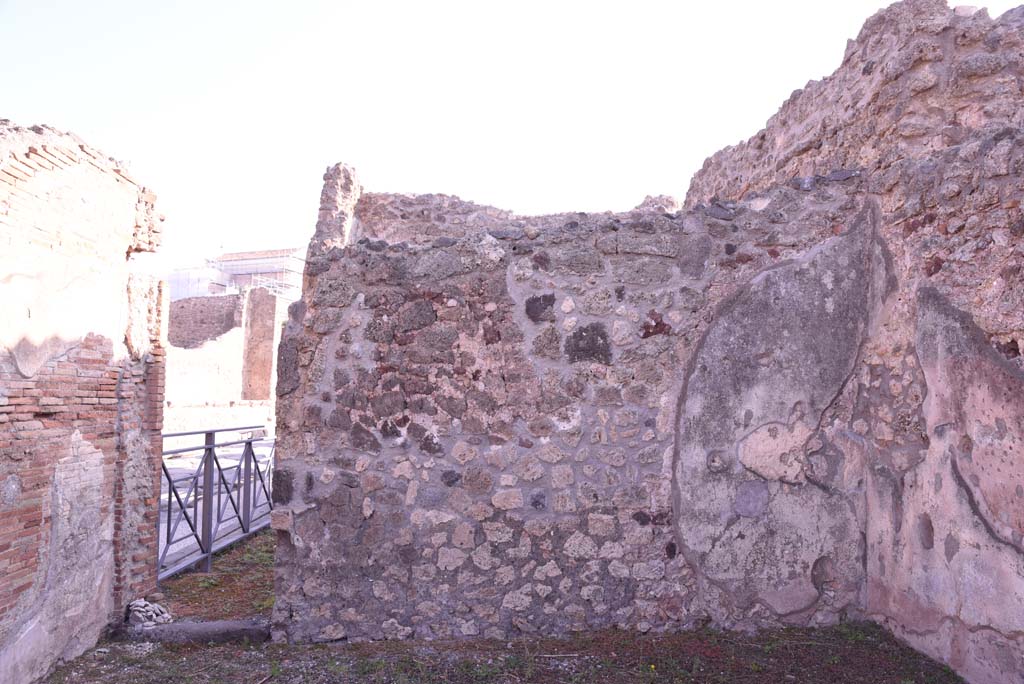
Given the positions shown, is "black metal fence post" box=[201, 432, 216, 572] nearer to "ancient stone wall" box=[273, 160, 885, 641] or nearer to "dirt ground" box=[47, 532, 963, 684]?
"dirt ground" box=[47, 532, 963, 684]

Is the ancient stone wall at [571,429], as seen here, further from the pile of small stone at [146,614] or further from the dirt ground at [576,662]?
the pile of small stone at [146,614]

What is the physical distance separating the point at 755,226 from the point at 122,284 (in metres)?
4.12

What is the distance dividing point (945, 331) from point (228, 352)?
2047cm

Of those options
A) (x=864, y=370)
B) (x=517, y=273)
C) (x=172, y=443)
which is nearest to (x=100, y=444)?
(x=517, y=273)

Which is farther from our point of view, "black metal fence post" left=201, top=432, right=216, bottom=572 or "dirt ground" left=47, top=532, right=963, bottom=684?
"black metal fence post" left=201, top=432, right=216, bottom=572

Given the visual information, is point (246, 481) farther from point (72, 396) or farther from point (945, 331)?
point (945, 331)

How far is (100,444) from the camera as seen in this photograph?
172 inches

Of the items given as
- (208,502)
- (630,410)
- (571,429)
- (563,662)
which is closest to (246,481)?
(208,502)

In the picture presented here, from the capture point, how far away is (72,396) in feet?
13.3

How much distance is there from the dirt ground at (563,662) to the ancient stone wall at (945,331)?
11.9 inches

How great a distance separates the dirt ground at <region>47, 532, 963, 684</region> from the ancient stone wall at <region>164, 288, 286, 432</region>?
1277 cm

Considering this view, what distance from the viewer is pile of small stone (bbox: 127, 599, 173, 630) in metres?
4.39

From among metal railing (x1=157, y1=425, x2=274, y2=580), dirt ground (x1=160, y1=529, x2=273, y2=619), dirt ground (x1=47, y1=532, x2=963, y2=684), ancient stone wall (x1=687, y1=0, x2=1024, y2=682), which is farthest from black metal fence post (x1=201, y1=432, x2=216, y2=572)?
ancient stone wall (x1=687, y1=0, x2=1024, y2=682)

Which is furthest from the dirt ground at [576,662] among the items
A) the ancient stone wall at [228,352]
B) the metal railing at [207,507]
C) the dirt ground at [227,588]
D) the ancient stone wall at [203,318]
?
the ancient stone wall at [203,318]
